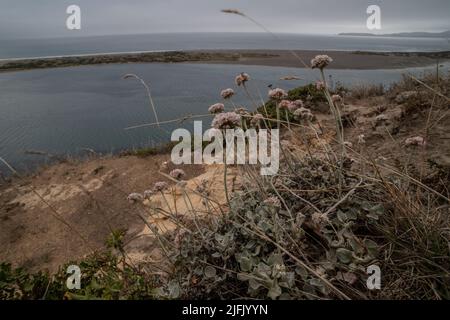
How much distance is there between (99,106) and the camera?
→ 778 inches

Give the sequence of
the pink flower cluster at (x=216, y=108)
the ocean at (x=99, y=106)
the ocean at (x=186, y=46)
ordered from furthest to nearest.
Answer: the ocean at (x=186, y=46), the ocean at (x=99, y=106), the pink flower cluster at (x=216, y=108)

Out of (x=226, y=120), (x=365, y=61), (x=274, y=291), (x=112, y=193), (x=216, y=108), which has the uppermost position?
(x=365, y=61)

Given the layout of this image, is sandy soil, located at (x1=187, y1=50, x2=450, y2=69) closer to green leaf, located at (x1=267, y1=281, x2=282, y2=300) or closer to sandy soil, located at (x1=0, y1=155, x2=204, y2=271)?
sandy soil, located at (x1=0, y1=155, x2=204, y2=271)

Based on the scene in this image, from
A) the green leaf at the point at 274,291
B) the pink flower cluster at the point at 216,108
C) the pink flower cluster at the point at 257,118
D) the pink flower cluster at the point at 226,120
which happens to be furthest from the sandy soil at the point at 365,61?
the green leaf at the point at 274,291

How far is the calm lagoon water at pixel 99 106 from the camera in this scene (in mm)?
14289

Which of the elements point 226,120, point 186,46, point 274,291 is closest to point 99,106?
point 226,120

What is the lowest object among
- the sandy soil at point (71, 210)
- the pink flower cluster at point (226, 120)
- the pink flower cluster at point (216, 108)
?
the sandy soil at point (71, 210)

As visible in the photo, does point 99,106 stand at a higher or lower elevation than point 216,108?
higher

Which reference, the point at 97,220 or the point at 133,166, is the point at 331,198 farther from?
the point at 133,166

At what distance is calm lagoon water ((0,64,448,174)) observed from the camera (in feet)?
46.9

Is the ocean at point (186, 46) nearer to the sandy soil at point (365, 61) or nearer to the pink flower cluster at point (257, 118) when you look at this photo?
the sandy soil at point (365, 61)

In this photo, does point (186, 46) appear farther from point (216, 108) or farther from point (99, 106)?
point (216, 108)

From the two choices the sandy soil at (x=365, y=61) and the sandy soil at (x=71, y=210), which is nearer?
the sandy soil at (x=71, y=210)
